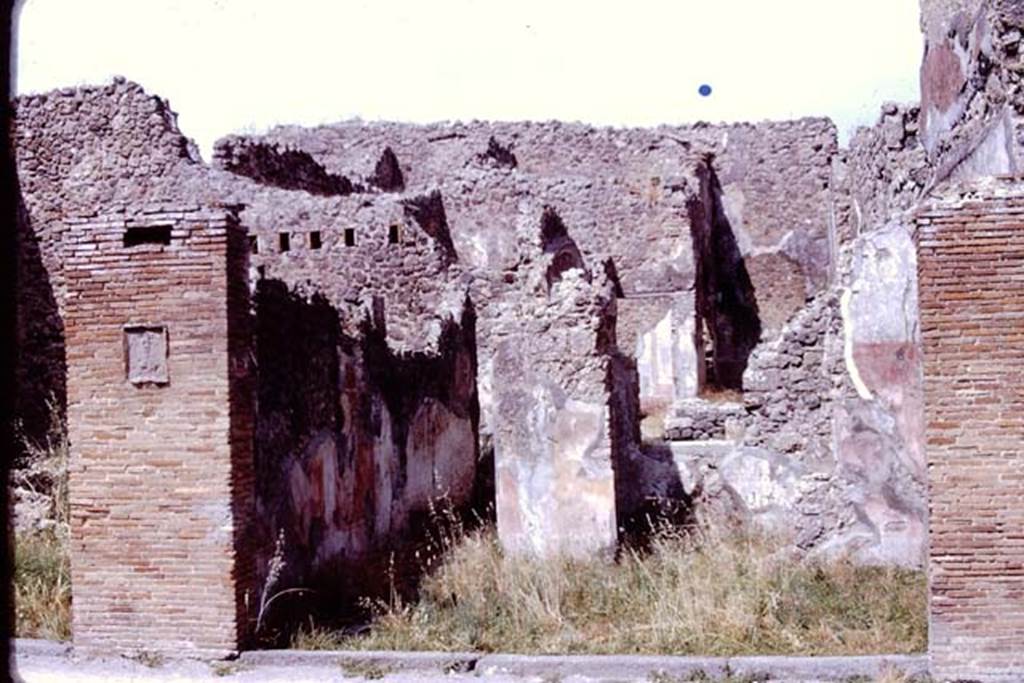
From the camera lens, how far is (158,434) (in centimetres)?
640

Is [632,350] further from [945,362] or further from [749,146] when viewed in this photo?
[945,362]

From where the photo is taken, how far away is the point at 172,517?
6363 mm

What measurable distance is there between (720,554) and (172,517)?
3.56 meters

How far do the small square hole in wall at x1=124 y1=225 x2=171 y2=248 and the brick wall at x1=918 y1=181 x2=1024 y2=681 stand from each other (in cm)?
391

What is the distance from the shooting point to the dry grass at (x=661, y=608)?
635cm

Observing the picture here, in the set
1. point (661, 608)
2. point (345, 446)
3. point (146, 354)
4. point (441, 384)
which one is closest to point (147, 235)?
point (146, 354)

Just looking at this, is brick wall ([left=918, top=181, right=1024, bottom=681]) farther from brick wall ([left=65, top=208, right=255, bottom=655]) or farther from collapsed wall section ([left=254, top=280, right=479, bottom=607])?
brick wall ([left=65, top=208, right=255, bottom=655])

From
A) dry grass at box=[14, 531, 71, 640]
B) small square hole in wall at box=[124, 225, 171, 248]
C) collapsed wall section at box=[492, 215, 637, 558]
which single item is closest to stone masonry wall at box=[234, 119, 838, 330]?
collapsed wall section at box=[492, 215, 637, 558]

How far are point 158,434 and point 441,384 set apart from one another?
435cm

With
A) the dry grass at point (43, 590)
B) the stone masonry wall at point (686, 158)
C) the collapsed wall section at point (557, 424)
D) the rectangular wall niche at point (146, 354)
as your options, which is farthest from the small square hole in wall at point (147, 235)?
the stone masonry wall at point (686, 158)

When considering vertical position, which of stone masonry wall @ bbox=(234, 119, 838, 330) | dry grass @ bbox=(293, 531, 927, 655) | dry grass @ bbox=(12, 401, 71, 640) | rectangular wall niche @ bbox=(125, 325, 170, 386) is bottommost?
dry grass @ bbox=(293, 531, 927, 655)

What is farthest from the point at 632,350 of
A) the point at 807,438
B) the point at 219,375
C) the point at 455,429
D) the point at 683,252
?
the point at 219,375

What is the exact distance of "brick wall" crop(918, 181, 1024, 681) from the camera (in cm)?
559

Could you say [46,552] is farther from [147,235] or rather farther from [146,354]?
[147,235]
